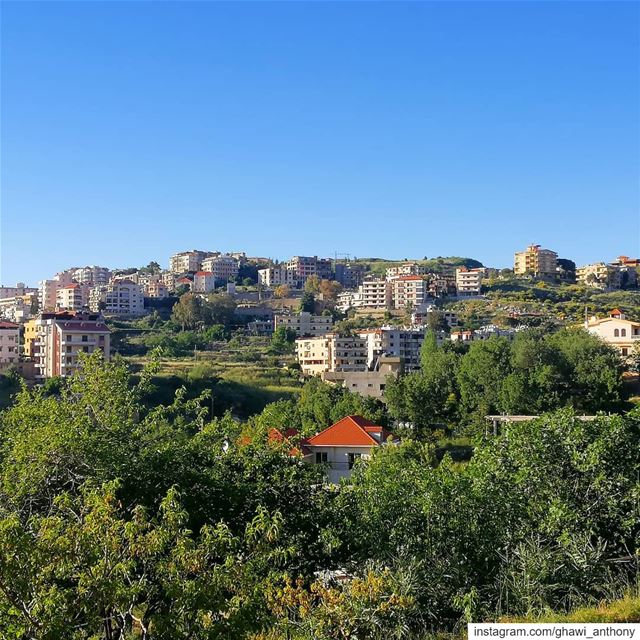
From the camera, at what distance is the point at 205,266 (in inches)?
3686

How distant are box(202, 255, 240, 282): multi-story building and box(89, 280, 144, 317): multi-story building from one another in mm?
17222

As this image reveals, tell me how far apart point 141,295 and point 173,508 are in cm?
7067

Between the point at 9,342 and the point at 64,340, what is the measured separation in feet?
14.5

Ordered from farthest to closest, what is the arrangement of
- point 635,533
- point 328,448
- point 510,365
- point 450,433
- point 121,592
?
point 510,365, point 450,433, point 328,448, point 635,533, point 121,592

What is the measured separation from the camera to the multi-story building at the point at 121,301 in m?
72.8

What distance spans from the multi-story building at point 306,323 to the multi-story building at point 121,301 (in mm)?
14633

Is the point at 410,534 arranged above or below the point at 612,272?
below

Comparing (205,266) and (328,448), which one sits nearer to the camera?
(328,448)

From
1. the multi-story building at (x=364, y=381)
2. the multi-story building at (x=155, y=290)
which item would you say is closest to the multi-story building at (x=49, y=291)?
the multi-story building at (x=155, y=290)

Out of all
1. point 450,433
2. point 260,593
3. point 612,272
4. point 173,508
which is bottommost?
point 450,433

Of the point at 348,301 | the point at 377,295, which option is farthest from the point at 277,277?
the point at 377,295

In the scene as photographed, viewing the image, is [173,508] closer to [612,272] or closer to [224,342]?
[224,342]

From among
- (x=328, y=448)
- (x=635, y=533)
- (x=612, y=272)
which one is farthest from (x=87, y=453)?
(x=612, y=272)

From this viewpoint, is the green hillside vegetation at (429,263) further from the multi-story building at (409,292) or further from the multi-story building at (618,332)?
the multi-story building at (618,332)
